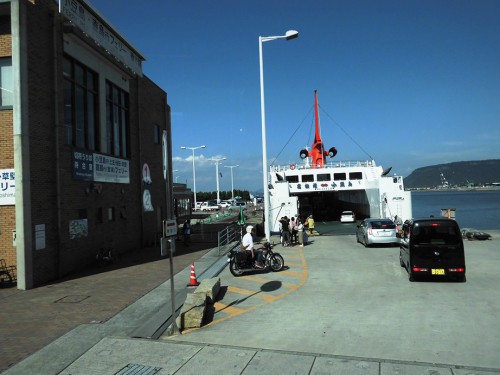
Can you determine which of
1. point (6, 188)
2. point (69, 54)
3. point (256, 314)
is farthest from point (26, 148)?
point (256, 314)

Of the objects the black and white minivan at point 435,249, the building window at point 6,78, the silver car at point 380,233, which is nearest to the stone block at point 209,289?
the black and white minivan at point 435,249

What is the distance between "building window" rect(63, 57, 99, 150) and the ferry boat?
14.1 metres

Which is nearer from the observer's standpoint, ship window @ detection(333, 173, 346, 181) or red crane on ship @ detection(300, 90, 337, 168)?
ship window @ detection(333, 173, 346, 181)

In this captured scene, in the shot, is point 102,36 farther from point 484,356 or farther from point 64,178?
point 484,356

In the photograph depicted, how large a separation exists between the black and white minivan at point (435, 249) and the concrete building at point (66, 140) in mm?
10866

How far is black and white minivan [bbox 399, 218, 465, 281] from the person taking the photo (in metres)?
11.3

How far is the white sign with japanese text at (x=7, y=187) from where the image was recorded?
1253cm

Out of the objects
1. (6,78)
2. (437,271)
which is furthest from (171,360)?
(6,78)

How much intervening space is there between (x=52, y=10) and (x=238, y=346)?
41.3 ft

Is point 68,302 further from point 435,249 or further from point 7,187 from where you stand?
point 435,249

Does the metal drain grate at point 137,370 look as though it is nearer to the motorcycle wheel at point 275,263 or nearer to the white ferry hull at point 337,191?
the motorcycle wheel at point 275,263

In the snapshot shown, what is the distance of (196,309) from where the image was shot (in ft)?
27.4

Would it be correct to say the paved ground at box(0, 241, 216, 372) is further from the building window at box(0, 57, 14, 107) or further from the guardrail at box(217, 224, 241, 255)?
the building window at box(0, 57, 14, 107)

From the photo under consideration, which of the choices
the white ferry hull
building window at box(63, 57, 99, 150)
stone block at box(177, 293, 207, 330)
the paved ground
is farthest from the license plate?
the white ferry hull
